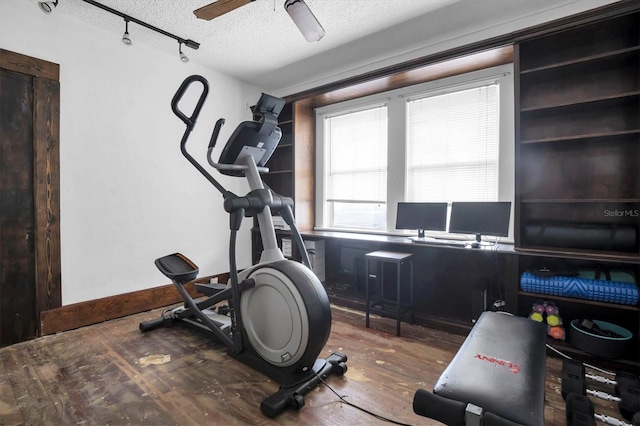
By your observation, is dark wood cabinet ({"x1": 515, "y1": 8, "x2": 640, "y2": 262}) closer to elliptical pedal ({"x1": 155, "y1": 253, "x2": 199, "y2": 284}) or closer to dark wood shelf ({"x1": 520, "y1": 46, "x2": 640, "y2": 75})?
dark wood shelf ({"x1": 520, "y1": 46, "x2": 640, "y2": 75})

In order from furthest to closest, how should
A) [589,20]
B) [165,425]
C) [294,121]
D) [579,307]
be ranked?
[294,121] < [579,307] < [589,20] < [165,425]

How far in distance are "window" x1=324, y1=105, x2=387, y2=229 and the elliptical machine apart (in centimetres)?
192

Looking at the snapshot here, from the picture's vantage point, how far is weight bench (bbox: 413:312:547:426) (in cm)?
106

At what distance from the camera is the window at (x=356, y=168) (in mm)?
3982

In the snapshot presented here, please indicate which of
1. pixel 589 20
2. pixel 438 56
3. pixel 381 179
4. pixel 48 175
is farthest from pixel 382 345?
pixel 48 175

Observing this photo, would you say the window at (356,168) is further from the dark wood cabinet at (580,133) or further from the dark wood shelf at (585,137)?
the dark wood shelf at (585,137)

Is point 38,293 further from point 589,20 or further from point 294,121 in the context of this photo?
point 589,20

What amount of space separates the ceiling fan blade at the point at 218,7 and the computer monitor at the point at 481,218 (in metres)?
2.47

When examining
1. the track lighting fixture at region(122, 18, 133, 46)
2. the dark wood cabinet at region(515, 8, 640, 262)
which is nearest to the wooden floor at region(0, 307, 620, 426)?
the dark wood cabinet at region(515, 8, 640, 262)

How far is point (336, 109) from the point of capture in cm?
435

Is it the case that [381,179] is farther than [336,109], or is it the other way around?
[336,109]

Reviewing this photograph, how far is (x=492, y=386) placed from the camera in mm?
1169

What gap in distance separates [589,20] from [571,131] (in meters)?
0.82

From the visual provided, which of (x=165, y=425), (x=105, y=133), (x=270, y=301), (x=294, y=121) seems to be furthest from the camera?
(x=294, y=121)
